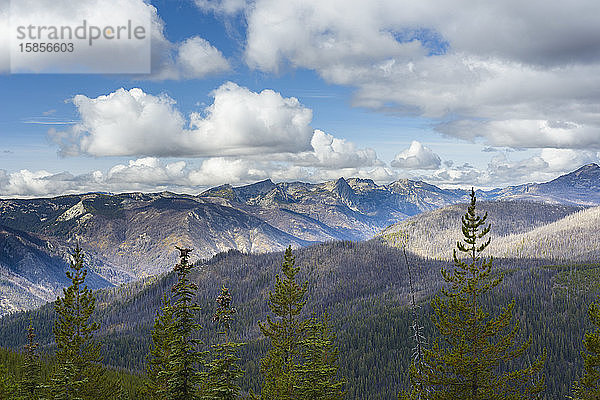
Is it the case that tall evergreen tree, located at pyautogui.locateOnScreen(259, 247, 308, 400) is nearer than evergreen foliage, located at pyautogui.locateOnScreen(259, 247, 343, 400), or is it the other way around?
→ evergreen foliage, located at pyautogui.locateOnScreen(259, 247, 343, 400)

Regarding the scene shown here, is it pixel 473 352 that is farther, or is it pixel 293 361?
pixel 293 361

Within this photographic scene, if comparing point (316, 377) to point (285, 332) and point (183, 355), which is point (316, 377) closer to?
point (285, 332)

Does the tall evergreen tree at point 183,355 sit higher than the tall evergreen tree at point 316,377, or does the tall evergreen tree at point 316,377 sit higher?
the tall evergreen tree at point 183,355

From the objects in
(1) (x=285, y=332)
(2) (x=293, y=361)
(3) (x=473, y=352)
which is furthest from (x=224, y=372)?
(3) (x=473, y=352)

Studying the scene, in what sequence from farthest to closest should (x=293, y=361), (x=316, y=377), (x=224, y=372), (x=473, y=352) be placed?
(x=293, y=361)
(x=316, y=377)
(x=473, y=352)
(x=224, y=372)

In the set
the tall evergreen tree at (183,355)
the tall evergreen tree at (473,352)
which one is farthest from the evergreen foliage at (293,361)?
the tall evergreen tree at (183,355)

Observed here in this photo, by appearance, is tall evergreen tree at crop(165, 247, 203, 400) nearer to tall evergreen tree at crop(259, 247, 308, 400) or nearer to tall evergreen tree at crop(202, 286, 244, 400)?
tall evergreen tree at crop(202, 286, 244, 400)

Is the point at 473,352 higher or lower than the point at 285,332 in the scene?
lower

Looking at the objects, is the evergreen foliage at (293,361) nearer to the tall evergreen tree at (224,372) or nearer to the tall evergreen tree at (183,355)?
the tall evergreen tree at (224,372)

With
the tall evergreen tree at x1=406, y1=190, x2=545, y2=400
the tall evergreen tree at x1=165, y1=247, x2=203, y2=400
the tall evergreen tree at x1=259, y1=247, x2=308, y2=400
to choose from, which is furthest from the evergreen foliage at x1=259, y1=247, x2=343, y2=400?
the tall evergreen tree at x1=165, y1=247, x2=203, y2=400

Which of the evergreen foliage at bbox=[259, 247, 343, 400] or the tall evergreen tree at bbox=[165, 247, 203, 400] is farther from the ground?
the tall evergreen tree at bbox=[165, 247, 203, 400]

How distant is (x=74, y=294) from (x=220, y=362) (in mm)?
28691

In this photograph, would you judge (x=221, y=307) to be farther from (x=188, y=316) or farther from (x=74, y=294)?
(x=74, y=294)

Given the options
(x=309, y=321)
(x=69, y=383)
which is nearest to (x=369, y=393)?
(x=309, y=321)
